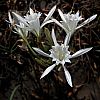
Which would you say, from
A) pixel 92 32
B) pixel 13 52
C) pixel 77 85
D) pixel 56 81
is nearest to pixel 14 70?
pixel 13 52

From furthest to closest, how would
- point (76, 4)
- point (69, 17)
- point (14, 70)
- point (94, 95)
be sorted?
point (76, 4), point (14, 70), point (94, 95), point (69, 17)

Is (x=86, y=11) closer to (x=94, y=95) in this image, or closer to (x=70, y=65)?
(x=70, y=65)

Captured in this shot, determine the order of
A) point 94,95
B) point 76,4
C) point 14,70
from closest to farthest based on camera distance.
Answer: point 94,95, point 14,70, point 76,4

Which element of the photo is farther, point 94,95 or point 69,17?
point 94,95

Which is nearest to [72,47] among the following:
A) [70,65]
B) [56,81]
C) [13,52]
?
[70,65]


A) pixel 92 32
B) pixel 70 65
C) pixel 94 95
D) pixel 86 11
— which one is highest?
pixel 86 11

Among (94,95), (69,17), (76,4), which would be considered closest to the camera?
(69,17)

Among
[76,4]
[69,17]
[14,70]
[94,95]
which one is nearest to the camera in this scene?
[69,17]

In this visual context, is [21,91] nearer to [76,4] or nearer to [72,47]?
[72,47]

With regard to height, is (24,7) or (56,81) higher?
(24,7)
